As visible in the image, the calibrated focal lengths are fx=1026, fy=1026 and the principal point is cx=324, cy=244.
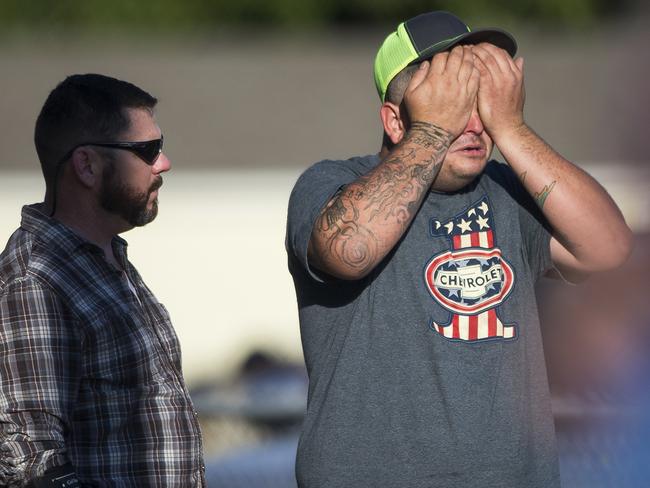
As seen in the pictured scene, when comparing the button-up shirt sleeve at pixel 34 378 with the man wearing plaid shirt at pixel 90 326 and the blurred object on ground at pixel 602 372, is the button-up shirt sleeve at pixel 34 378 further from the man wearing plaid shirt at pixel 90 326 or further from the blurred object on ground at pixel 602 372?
the blurred object on ground at pixel 602 372

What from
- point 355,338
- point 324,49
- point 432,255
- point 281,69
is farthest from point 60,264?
point 324,49

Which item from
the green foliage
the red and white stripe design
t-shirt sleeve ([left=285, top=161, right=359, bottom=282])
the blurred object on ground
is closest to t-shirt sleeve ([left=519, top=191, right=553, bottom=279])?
the red and white stripe design

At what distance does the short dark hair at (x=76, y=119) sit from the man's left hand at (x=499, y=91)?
1019 mm

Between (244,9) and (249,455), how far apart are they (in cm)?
1180

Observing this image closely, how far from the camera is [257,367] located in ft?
23.9

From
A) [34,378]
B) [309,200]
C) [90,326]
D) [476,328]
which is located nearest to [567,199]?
[476,328]

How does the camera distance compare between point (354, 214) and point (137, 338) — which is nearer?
point (354, 214)

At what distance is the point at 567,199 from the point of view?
2.68m

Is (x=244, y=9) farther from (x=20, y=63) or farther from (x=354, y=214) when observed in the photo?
(x=354, y=214)

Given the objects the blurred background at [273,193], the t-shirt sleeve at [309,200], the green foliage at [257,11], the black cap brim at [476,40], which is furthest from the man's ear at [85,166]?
the green foliage at [257,11]

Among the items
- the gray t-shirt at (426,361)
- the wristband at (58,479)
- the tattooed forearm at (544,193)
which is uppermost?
the tattooed forearm at (544,193)

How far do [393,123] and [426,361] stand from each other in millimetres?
Answer: 676

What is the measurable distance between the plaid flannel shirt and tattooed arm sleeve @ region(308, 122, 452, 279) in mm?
576

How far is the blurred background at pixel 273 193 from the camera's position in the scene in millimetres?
5684
